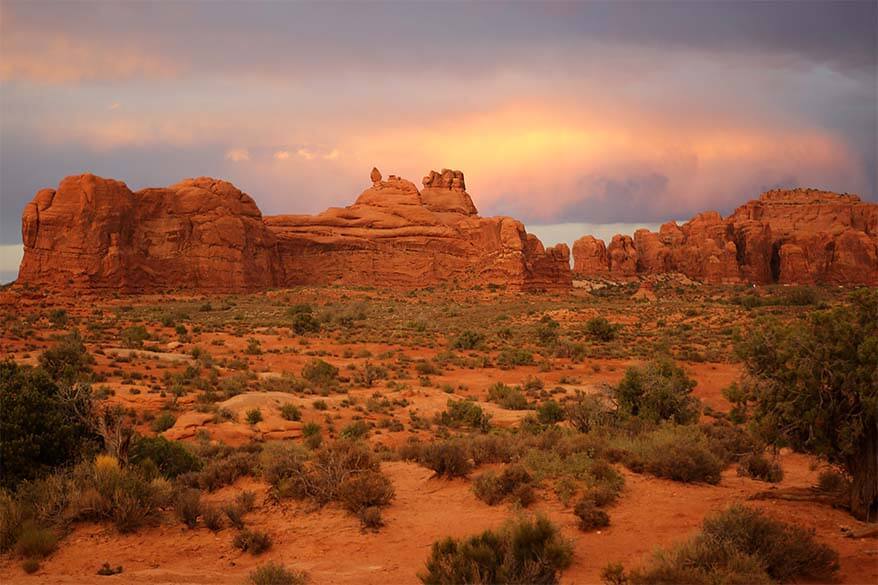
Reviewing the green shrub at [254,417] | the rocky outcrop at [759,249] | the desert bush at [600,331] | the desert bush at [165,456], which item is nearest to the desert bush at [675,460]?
the desert bush at [165,456]

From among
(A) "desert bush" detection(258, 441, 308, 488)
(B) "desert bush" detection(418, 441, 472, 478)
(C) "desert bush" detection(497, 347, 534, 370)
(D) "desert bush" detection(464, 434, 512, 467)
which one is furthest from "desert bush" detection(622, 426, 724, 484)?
(C) "desert bush" detection(497, 347, 534, 370)

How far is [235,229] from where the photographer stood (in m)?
72.6

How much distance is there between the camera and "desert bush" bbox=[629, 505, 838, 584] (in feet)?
21.4

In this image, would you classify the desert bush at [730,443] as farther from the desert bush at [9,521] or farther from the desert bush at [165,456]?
the desert bush at [9,521]

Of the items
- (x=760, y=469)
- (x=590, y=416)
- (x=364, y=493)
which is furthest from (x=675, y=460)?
(x=590, y=416)

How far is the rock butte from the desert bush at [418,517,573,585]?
214ft

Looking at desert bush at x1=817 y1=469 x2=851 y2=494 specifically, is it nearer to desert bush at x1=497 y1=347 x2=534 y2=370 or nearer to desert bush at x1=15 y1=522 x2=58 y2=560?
desert bush at x1=15 y1=522 x2=58 y2=560

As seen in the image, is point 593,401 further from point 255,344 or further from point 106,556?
point 255,344

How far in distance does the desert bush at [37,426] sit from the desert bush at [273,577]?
16.8 feet

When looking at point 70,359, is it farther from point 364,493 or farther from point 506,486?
point 506,486

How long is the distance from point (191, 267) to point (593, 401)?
60570 millimetres

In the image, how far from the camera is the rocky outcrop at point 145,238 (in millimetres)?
64250

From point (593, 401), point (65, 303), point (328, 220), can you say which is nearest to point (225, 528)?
point (593, 401)

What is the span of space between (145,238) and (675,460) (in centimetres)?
6749
